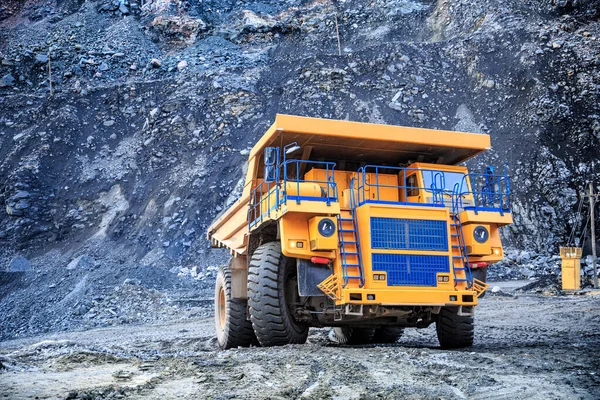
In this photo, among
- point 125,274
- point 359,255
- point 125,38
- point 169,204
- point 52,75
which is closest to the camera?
point 359,255

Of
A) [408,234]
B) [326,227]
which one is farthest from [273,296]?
[408,234]

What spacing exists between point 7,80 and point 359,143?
2948cm

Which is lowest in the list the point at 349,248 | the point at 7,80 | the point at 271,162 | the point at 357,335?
the point at 357,335

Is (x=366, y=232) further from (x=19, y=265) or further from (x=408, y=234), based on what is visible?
(x=19, y=265)

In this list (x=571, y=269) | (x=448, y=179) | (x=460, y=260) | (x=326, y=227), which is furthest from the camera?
(x=571, y=269)

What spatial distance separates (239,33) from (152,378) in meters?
33.6

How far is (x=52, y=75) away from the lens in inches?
1298

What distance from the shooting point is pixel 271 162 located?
7.64m

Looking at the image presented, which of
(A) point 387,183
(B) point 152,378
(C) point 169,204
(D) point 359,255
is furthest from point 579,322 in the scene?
(C) point 169,204

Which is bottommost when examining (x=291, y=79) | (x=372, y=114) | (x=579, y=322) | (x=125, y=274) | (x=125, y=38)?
(x=579, y=322)

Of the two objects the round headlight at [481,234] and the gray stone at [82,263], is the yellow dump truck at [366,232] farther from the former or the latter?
the gray stone at [82,263]

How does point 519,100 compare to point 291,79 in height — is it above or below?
below

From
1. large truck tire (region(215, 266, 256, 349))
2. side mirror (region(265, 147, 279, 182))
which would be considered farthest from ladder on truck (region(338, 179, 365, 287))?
large truck tire (region(215, 266, 256, 349))

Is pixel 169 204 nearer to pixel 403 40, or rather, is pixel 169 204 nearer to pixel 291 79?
pixel 291 79
